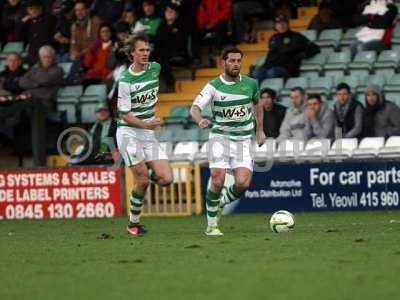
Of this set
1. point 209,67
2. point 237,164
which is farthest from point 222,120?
point 209,67

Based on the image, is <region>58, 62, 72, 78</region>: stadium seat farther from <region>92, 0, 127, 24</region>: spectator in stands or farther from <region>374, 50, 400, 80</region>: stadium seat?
<region>374, 50, 400, 80</region>: stadium seat

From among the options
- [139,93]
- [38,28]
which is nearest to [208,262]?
[139,93]

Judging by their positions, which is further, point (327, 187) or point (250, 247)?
point (327, 187)

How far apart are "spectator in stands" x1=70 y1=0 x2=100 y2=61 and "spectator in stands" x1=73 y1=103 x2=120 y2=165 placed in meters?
3.20

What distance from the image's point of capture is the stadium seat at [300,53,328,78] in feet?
79.2

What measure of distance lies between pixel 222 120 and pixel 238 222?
3.18 m

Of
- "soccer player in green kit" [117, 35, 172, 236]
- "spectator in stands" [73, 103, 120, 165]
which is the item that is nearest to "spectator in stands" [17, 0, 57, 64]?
"spectator in stands" [73, 103, 120, 165]

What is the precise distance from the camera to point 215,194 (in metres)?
16.0

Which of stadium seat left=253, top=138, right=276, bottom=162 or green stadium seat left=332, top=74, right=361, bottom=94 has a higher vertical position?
green stadium seat left=332, top=74, right=361, bottom=94

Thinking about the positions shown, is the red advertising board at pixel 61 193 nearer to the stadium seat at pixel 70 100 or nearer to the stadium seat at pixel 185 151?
the stadium seat at pixel 185 151

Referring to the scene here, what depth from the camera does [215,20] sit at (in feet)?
82.2

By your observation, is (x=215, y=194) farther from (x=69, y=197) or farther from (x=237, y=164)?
(x=69, y=197)

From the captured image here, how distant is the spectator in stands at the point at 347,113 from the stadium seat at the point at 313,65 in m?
2.39

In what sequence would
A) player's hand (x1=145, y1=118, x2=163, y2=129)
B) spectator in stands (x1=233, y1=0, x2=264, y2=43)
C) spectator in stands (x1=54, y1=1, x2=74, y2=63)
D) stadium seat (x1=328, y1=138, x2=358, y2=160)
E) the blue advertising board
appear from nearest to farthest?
player's hand (x1=145, y1=118, x2=163, y2=129)
the blue advertising board
stadium seat (x1=328, y1=138, x2=358, y2=160)
spectator in stands (x1=233, y1=0, x2=264, y2=43)
spectator in stands (x1=54, y1=1, x2=74, y2=63)
